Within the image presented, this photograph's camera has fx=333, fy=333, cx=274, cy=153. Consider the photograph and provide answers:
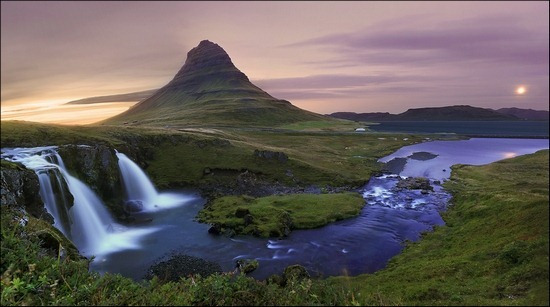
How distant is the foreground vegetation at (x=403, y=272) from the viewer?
340 inches

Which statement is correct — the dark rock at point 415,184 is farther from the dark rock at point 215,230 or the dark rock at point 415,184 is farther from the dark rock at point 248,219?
the dark rock at point 215,230

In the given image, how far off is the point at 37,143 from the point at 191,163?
3062cm

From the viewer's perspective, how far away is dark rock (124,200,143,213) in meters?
54.4

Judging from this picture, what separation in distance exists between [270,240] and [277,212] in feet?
26.1

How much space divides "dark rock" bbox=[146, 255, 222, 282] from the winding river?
104cm

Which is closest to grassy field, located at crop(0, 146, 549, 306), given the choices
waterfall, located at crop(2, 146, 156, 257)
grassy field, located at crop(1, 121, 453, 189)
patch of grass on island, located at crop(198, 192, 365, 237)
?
patch of grass on island, located at crop(198, 192, 365, 237)

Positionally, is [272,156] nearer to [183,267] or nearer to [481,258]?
[183,267]

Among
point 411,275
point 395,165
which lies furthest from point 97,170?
point 395,165

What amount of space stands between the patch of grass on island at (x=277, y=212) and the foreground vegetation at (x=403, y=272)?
13784mm

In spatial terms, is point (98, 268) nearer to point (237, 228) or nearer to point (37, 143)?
point (237, 228)

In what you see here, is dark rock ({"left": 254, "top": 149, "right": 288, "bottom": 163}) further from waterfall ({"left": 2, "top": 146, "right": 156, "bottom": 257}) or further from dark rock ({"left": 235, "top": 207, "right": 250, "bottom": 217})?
waterfall ({"left": 2, "top": 146, "right": 156, "bottom": 257})

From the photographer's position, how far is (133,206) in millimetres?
55656

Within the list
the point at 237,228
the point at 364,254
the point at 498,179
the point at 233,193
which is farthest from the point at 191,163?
Answer: the point at 498,179

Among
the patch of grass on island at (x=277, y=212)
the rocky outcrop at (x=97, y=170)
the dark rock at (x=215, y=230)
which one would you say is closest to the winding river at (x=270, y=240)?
the dark rock at (x=215, y=230)
